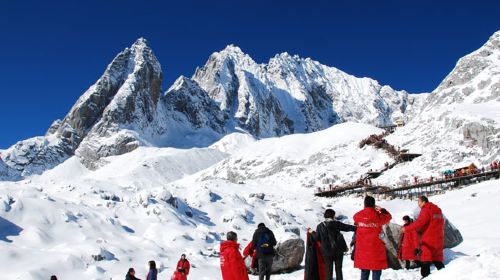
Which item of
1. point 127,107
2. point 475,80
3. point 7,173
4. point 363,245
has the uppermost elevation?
point 127,107

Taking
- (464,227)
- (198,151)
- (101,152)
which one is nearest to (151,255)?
(464,227)

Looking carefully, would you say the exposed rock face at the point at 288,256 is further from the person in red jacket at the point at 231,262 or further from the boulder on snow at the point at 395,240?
the person in red jacket at the point at 231,262

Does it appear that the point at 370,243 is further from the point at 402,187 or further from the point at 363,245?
the point at 402,187

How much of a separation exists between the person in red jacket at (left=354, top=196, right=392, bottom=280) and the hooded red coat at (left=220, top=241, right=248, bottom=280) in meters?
2.32

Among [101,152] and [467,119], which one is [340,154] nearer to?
[467,119]

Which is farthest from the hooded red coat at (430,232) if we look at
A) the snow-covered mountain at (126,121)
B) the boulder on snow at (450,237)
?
the snow-covered mountain at (126,121)

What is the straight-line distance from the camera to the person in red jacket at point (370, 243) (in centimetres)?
786

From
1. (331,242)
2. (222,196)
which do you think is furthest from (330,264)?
(222,196)

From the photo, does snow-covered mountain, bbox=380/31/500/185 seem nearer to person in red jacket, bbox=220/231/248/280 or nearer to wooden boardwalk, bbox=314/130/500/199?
wooden boardwalk, bbox=314/130/500/199

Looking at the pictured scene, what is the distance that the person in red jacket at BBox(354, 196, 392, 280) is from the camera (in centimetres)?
786

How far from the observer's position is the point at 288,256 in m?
15.4

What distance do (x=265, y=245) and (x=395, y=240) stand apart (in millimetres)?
4405

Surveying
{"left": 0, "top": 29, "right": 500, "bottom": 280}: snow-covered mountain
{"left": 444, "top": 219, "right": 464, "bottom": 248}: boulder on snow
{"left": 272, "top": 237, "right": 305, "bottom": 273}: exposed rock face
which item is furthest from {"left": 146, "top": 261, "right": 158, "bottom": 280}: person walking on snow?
{"left": 444, "top": 219, "right": 464, "bottom": 248}: boulder on snow

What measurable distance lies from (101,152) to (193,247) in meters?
126
